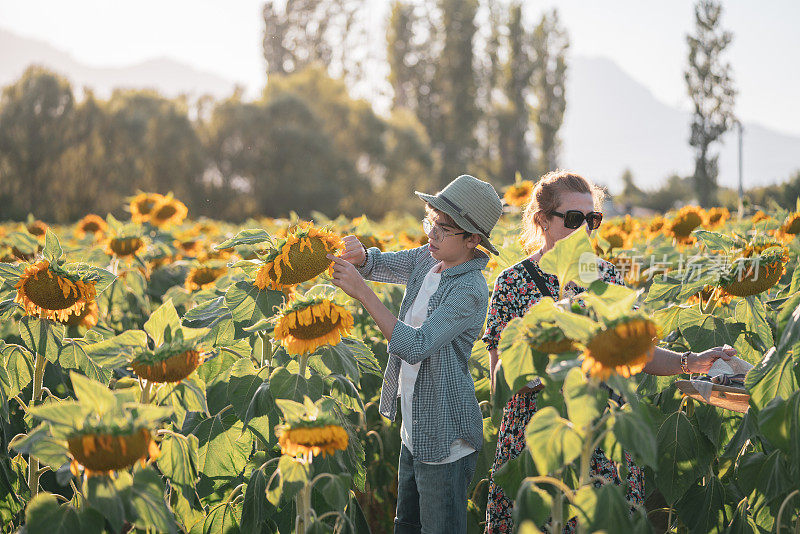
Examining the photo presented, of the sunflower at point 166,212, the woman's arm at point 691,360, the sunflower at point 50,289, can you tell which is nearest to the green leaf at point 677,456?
the woman's arm at point 691,360

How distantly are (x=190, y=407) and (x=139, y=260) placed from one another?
2727 millimetres

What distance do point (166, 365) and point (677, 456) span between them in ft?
4.94

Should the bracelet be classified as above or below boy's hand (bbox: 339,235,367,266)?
below

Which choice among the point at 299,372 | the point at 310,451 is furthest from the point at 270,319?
the point at 310,451

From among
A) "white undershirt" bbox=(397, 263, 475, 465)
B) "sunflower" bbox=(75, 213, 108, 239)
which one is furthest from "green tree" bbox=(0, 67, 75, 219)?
"white undershirt" bbox=(397, 263, 475, 465)

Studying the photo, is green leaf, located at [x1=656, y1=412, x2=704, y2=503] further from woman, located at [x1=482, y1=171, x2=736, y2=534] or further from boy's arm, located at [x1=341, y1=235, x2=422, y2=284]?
boy's arm, located at [x1=341, y1=235, x2=422, y2=284]

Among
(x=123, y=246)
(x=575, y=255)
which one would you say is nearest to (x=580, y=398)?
(x=575, y=255)

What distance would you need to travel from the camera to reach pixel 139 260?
4195mm

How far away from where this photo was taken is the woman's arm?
188 centimetres

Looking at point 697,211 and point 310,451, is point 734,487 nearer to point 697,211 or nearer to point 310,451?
point 310,451

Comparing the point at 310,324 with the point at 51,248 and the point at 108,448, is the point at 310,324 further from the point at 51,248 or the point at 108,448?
the point at 51,248

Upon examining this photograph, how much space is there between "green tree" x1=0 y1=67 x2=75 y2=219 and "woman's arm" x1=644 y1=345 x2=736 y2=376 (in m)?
24.5

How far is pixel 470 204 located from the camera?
7.02 ft

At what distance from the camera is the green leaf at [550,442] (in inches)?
49.1
